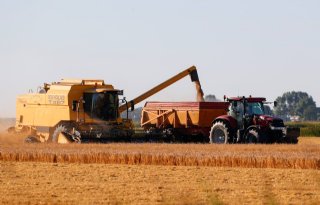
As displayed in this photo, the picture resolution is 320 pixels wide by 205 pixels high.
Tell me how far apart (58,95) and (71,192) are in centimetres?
1907

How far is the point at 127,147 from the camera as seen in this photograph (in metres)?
30.4

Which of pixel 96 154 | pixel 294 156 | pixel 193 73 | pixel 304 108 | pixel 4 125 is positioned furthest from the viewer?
pixel 304 108

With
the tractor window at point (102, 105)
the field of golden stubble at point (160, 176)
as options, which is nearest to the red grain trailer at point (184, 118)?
the tractor window at point (102, 105)

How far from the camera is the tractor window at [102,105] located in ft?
117

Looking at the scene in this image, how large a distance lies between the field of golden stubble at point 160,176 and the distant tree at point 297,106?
13320cm

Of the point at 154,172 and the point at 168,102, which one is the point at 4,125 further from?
the point at 154,172

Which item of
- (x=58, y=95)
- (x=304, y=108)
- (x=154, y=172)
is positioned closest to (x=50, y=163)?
(x=154, y=172)

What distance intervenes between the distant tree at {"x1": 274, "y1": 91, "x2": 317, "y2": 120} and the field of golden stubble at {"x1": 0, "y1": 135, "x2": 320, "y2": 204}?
437 feet

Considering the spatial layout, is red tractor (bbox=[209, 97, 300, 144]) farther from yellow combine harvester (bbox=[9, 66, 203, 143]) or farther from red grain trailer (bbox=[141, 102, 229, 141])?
yellow combine harvester (bbox=[9, 66, 203, 143])

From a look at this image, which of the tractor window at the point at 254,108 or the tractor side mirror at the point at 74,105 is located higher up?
the tractor side mirror at the point at 74,105

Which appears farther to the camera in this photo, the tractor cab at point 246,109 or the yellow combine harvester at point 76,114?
the yellow combine harvester at point 76,114

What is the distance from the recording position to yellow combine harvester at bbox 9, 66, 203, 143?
1387 inches

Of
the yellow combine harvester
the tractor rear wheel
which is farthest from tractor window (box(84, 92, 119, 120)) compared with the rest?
the tractor rear wheel

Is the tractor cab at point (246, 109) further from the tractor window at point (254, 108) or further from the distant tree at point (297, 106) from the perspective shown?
the distant tree at point (297, 106)
